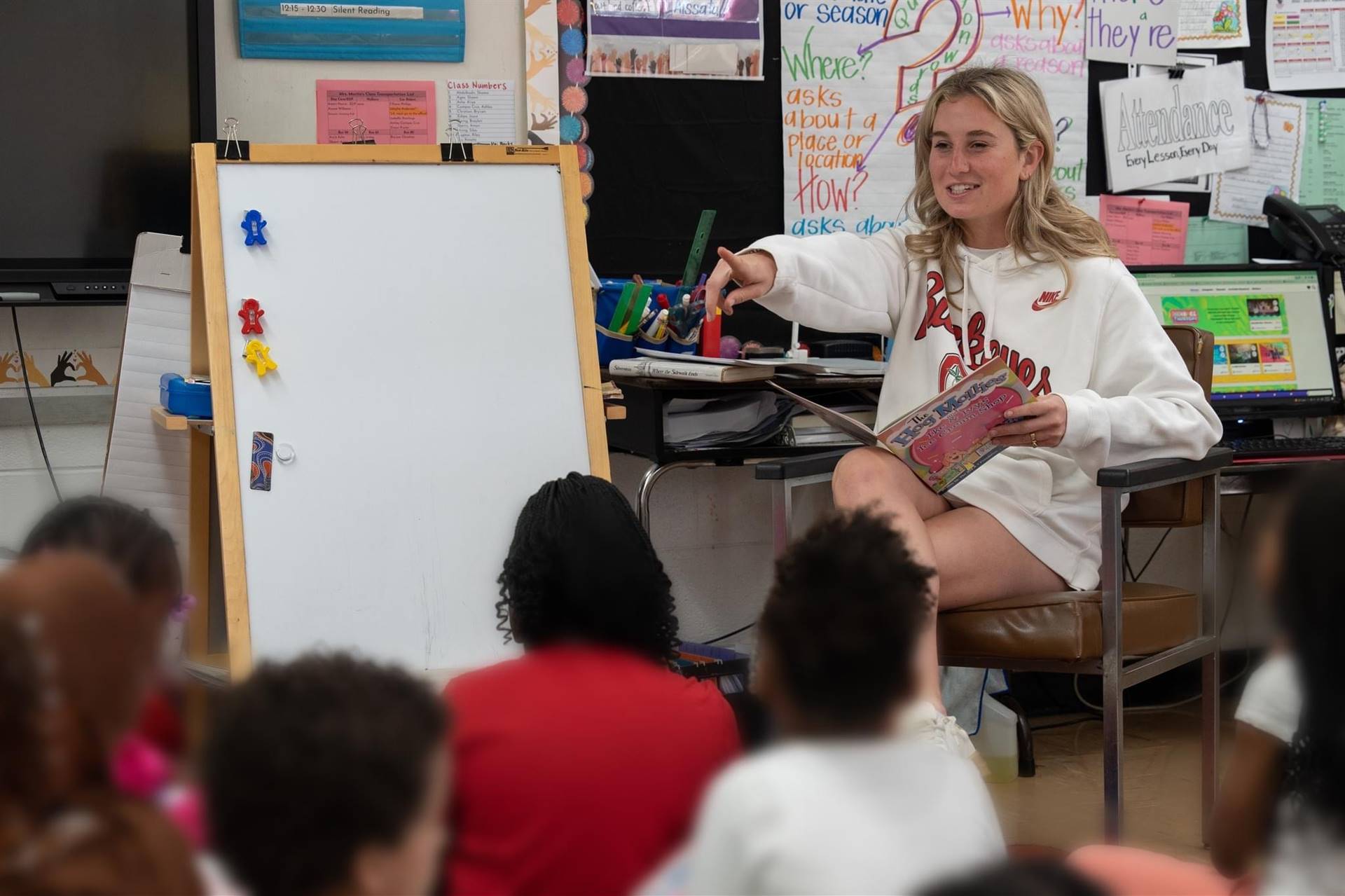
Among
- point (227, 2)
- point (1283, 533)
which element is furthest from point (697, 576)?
point (1283, 533)

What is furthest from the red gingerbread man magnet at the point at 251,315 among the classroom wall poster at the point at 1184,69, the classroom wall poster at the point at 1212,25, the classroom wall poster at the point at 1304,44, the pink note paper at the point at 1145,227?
the classroom wall poster at the point at 1304,44

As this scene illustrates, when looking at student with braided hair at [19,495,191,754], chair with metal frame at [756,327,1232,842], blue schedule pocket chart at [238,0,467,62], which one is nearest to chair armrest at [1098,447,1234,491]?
chair with metal frame at [756,327,1232,842]

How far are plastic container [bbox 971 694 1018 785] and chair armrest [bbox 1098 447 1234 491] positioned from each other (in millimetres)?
671

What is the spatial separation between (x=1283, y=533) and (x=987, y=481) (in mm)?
1324

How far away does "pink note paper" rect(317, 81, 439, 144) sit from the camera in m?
2.60

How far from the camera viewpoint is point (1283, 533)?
85 cm

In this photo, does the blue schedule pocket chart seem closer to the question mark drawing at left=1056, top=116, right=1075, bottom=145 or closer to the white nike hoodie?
the white nike hoodie

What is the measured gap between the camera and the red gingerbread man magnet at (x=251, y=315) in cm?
210

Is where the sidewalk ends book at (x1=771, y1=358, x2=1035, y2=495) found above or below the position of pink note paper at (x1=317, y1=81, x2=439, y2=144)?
below

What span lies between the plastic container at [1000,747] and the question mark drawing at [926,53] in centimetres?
116

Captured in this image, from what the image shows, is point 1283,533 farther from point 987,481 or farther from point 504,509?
point 504,509

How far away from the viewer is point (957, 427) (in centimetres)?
199

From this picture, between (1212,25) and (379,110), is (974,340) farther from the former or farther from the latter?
(1212,25)

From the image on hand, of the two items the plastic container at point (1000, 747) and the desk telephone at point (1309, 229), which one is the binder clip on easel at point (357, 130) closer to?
the plastic container at point (1000, 747)
